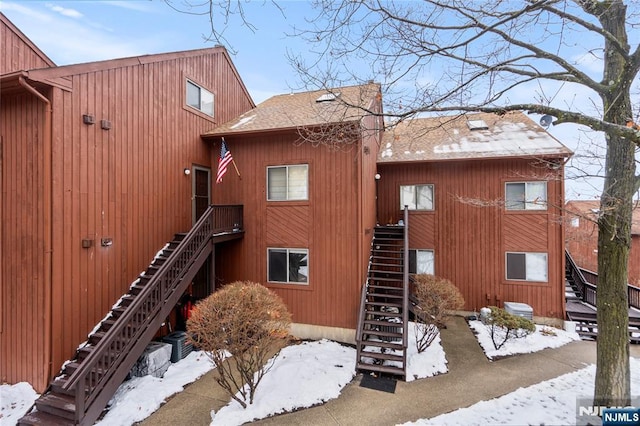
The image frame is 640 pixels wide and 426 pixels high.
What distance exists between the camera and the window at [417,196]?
35.1ft

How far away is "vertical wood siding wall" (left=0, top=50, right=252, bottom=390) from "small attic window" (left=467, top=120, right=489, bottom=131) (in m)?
10.9

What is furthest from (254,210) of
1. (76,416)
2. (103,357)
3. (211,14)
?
(211,14)

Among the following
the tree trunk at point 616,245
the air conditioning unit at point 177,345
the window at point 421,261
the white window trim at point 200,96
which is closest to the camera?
the tree trunk at point 616,245

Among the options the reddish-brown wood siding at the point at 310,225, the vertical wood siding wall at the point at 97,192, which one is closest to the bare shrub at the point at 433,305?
the reddish-brown wood siding at the point at 310,225

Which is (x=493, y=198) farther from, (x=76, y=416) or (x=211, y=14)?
(x=76, y=416)

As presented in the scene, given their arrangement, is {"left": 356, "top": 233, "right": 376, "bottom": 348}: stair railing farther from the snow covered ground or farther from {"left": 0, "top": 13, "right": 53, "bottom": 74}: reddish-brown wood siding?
{"left": 0, "top": 13, "right": 53, "bottom": 74}: reddish-brown wood siding

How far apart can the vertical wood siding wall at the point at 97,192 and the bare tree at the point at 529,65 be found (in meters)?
4.49

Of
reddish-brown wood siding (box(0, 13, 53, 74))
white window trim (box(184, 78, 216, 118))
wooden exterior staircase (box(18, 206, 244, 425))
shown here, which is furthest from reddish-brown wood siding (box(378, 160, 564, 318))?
reddish-brown wood siding (box(0, 13, 53, 74))

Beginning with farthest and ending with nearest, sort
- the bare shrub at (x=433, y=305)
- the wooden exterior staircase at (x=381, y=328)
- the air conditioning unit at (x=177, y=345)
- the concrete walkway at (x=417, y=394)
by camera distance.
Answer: the bare shrub at (x=433, y=305) < the air conditioning unit at (x=177, y=345) < the wooden exterior staircase at (x=381, y=328) < the concrete walkway at (x=417, y=394)

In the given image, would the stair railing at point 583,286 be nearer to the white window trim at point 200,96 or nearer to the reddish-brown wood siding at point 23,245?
the white window trim at point 200,96

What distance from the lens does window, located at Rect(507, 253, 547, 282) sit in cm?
951

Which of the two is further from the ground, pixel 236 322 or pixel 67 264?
pixel 67 264

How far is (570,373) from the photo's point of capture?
20.3ft

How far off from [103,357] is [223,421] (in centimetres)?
240
